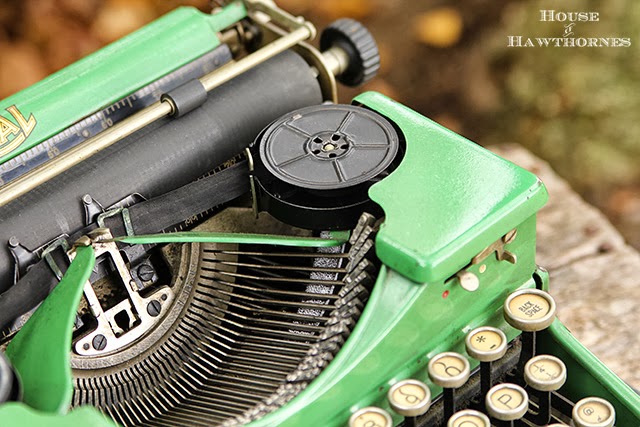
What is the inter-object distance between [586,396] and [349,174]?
875mm

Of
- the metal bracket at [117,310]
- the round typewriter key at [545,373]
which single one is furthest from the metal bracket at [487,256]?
the metal bracket at [117,310]

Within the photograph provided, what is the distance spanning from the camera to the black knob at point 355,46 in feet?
11.1

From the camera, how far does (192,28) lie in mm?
3256

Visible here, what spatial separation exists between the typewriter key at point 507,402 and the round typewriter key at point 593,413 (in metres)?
0.14

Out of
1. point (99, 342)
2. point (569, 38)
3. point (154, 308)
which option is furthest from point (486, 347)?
point (569, 38)

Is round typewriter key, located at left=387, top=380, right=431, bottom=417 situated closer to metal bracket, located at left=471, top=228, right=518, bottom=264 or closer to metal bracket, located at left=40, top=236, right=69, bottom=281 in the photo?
metal bracket, located at left=471, top=228, right=518, bottom=264

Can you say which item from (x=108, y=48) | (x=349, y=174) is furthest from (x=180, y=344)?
(x=108, y=48)

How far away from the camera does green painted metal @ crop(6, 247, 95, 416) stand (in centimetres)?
234

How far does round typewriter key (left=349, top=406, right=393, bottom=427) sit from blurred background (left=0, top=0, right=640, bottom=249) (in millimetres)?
3046

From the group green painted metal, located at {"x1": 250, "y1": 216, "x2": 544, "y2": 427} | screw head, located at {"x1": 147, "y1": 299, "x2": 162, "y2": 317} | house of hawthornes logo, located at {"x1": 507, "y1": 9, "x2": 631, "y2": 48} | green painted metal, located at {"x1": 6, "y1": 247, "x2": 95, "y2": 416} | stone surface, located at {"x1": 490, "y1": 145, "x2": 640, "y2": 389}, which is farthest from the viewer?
house of hawthornes logo, located at {"x1": 507, "y1": 9, "x2": 631, "y2": 48}

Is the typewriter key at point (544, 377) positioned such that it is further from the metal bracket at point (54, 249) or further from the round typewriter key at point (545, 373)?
the metal bracket at point (54, 249)

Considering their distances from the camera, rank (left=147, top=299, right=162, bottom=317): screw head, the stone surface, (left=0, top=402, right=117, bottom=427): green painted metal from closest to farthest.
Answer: (left=0, top=402, right=117, bottom=427): green painted metal, (left=147, top=299, right=162, bottom=317): screw head, the stone surface

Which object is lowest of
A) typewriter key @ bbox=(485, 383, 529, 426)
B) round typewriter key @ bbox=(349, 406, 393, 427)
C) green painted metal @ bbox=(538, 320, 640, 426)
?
green painted metal @ bbox=(538, 320, 640, 426)

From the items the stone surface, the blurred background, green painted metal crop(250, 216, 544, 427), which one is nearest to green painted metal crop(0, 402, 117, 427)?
green painted metal crop(250, 216, 544, 427)
